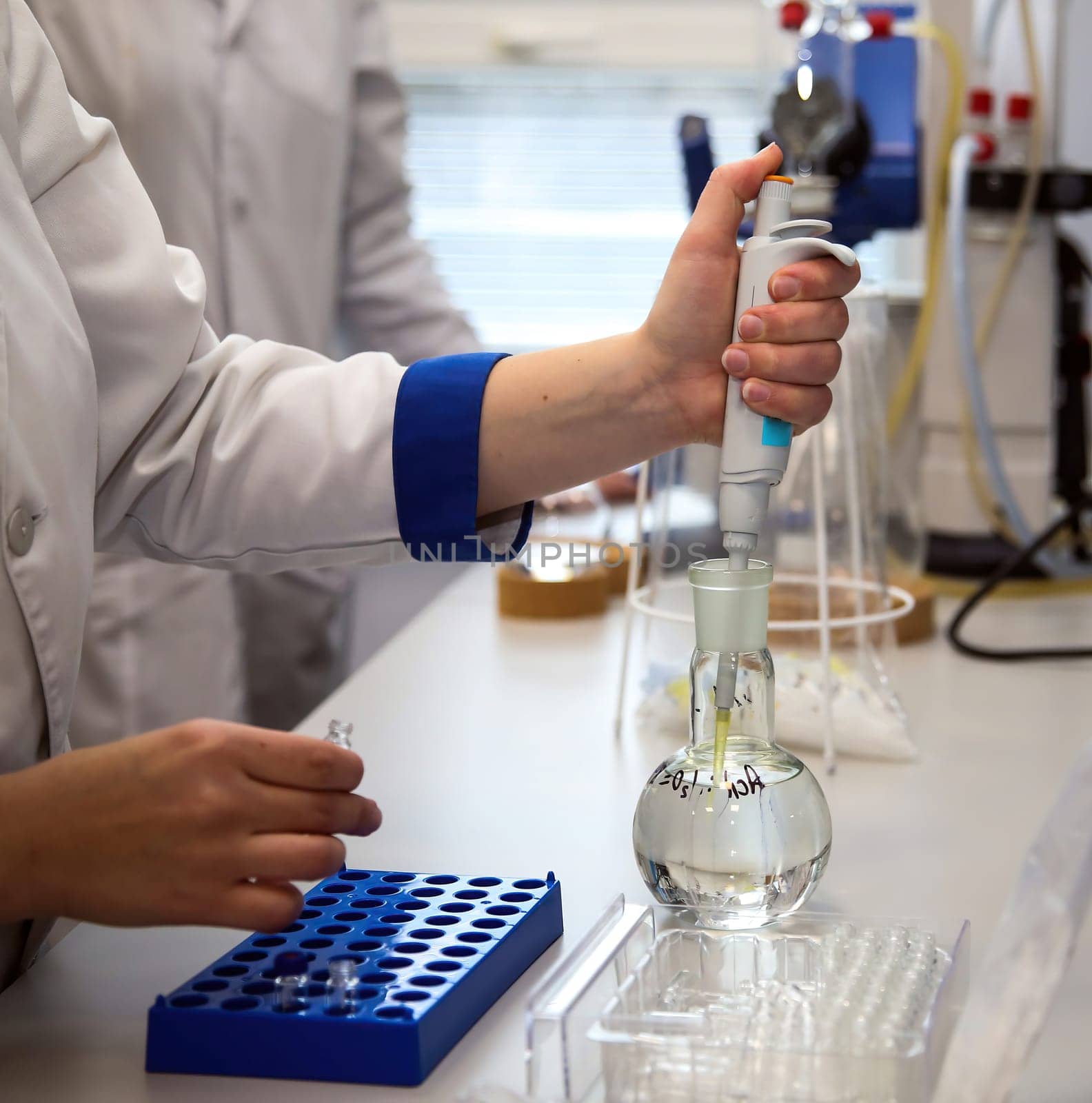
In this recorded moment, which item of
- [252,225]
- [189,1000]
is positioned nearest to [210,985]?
[189,1000]

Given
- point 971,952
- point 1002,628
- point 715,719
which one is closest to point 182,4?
point 1002,628

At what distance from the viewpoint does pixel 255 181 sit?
5.16 ft

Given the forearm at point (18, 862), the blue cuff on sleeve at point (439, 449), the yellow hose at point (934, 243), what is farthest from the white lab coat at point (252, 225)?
the forearm at point (18, 862)

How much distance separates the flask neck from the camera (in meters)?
0.58

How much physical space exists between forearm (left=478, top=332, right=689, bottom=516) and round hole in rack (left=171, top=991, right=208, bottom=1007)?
31cm

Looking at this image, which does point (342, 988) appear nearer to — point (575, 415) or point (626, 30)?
point (575, 415)

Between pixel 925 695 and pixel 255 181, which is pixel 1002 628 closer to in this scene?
pixel 925 695

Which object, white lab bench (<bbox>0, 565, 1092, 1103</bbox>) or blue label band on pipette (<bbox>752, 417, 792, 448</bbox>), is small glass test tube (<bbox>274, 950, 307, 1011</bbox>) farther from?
blue label band on pipette (<bbox>752, 417, 792, 448</bbox>)

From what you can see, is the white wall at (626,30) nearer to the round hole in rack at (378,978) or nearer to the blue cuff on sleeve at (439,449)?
the blue cuff on sleeve at (439,449)

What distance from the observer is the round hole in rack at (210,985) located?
497mm

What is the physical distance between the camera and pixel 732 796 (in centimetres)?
55

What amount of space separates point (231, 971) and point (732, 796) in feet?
0.68

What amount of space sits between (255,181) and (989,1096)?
1387mm

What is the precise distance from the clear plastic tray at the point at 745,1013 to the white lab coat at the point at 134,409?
294 mm
